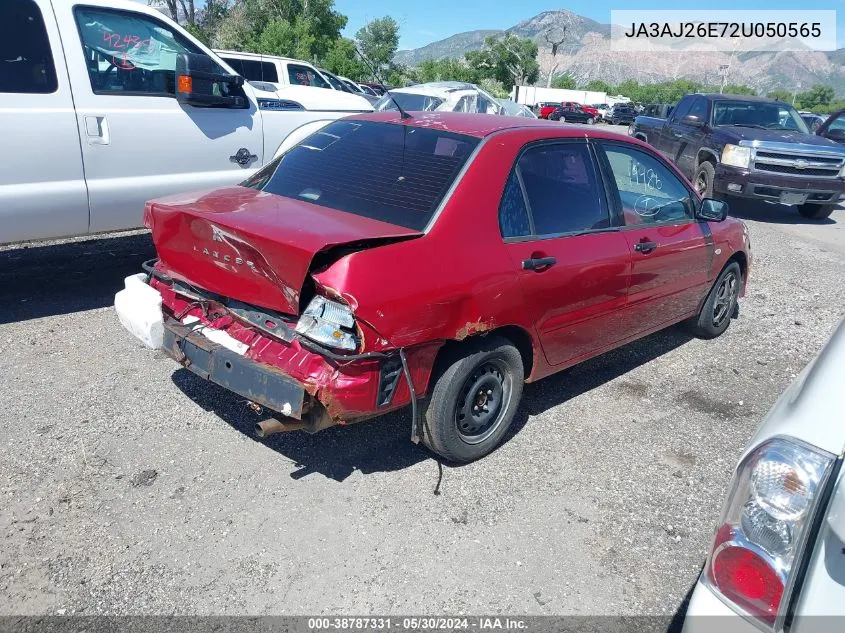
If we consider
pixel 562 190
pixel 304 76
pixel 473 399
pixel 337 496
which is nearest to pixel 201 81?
pixel 562 190

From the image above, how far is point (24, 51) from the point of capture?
15.5 feet

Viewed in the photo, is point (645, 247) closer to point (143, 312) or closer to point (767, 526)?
point (767, 526)

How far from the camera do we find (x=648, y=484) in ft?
11.6

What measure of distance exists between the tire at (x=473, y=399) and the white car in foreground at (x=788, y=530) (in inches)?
64.5

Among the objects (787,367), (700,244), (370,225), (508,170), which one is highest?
(508,170)

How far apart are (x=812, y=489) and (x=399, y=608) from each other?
1651 mm

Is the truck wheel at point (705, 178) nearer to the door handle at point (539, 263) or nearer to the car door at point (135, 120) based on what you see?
the car door at point (135, 120)

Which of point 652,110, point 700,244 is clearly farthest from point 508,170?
point 652,110

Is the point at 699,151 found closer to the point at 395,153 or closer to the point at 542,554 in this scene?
the point at 395,153

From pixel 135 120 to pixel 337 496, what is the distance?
3.54 meters

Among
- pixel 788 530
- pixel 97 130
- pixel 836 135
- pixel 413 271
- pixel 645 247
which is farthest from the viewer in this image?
pixel 836 135

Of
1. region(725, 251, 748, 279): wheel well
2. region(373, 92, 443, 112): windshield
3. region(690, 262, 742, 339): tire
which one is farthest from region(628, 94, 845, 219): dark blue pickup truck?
region(690, 262, 742, 339): tire

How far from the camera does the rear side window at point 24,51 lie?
4645 millimetres

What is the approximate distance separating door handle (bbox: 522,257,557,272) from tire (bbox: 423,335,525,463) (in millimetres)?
398
